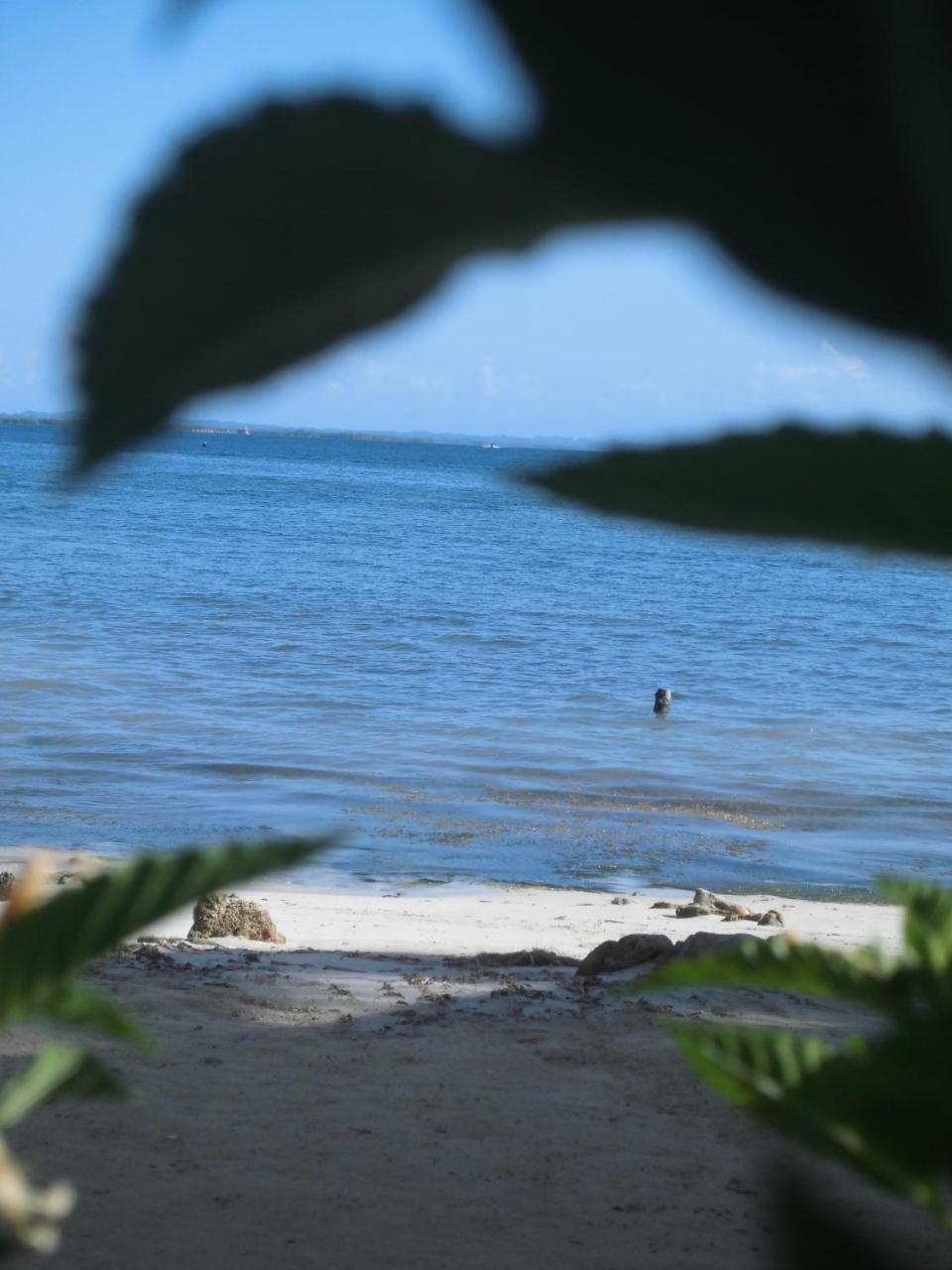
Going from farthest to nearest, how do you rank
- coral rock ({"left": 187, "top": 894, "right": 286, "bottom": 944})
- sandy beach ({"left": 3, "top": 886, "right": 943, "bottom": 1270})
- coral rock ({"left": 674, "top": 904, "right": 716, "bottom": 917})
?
coral rock ({"left": 674, "top": 904, "right": 716, "bottom": 917})
coral rock ({"left": 187, "top": 894, "right": 286, "bottom": 944})
sandy beach ({"left": 3, "top": 886, "right": 943, "bottom": 1270})

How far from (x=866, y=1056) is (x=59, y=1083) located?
1.40 ft

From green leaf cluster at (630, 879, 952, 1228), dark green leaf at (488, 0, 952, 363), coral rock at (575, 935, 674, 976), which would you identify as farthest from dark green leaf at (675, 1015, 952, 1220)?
coral rock at (575, 935, 674, 976)

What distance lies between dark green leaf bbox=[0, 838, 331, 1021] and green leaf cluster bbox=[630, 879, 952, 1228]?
230mm

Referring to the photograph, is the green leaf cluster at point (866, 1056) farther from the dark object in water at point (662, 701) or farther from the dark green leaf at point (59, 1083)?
the dark object in water at point (662, 701)

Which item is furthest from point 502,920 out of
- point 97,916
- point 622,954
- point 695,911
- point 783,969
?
point 97,916

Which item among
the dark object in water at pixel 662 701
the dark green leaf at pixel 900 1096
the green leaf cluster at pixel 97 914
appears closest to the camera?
the dark green leaf at pixel 900 1096

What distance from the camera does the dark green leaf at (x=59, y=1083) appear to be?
0.66 m

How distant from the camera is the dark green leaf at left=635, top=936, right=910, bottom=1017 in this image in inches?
26.9

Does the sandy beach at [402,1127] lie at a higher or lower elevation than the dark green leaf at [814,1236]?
lower

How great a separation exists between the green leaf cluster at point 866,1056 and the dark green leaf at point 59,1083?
0.27m

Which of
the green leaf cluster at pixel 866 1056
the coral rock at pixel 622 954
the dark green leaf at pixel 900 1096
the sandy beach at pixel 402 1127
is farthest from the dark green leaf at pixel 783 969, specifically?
the coral rock at pixel 622 954

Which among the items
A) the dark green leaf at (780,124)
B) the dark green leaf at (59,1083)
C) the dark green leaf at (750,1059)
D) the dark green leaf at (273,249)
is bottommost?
the dark green leaf at (59,1083)

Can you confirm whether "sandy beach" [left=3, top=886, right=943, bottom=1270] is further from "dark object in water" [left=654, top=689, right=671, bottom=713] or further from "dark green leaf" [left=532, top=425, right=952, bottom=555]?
"dark object in water" [left=654, top=689, right=671, bottom=713]

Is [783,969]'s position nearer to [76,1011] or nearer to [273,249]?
[76,1011]
